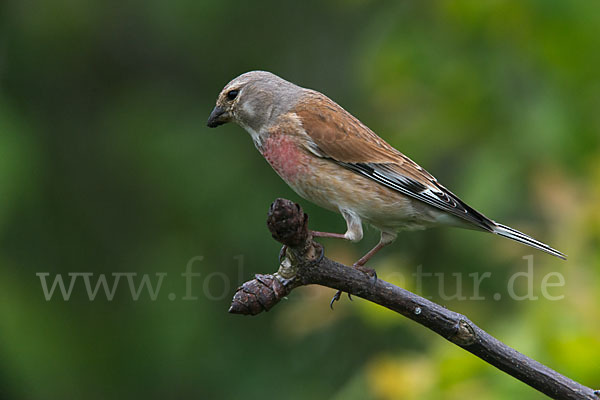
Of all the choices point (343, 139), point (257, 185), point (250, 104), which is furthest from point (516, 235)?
point (257, 185)

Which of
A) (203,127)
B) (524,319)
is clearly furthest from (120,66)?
(524,319)

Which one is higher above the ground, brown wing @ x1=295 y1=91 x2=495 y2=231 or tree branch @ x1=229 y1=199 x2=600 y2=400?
brown wing @ x1=295 y1=91 x2=495 y2=231

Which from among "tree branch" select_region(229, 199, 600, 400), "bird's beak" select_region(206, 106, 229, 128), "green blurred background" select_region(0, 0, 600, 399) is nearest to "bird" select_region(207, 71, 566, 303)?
"bird's beak" select_region(206, 106, 229, 128)

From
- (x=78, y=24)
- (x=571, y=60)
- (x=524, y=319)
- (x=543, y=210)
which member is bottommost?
(x=524, y=319)

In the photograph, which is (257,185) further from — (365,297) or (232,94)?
(365,297)

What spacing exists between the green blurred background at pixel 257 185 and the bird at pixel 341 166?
55cm

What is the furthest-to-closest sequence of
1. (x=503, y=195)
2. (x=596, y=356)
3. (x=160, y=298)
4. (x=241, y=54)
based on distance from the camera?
1. (x=241, y=54)
2. (x=160, y=298)
3. (x=503, y=195)
4. (x=596, y=356)

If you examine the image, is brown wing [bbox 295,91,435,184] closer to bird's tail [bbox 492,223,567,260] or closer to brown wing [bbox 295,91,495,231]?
brown wing [bbox 295,91,495,231]

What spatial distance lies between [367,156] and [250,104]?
76 cm

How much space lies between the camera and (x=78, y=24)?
711 cm

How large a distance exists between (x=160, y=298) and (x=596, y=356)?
3915mm

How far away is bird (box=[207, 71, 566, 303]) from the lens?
4.18m

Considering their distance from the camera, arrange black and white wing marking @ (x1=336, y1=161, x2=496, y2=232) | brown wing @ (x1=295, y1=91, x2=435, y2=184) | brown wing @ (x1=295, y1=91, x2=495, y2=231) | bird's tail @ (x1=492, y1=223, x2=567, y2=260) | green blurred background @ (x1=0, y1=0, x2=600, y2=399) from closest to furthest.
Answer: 1. bird's tail @ (x1=492, y1=223, x2=567, y2=260)
2. black and white wing marking @ (x1=336, y1=161, x2=496, y2=232)
3. brown wing @ (x1=295, y1=91, x2=495, y2=231)
4. brown wing @ (x1=295, y1=91, x2=435, y2=184)
5. green blurred background @ (x1=0, y1=0, x2=600, y2=399)

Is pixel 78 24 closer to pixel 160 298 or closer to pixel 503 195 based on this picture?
pixel 160 298
